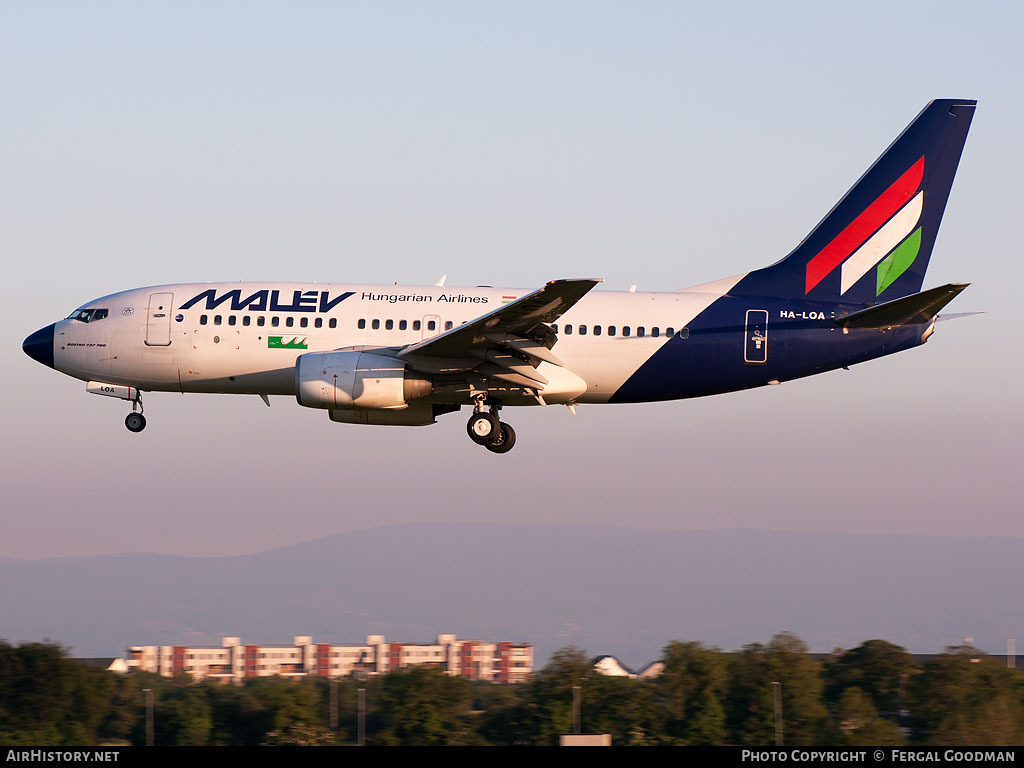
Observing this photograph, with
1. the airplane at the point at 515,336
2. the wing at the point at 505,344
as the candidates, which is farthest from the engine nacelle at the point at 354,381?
the wing at the point at 505,344

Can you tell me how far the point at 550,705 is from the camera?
53.7 m

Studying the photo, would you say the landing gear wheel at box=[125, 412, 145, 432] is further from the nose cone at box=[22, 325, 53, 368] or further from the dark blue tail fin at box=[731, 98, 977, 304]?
the dark blue tail fin at box=[731, 98, 977, 304]

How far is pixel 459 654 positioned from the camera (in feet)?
258

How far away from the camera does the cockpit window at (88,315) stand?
38625 mm

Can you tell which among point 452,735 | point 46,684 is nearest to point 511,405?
point 452,735

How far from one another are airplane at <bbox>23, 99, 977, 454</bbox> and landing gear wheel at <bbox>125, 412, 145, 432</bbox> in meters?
0.22

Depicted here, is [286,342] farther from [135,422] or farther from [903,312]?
[903,312]

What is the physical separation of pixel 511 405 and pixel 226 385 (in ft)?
A: 27.9

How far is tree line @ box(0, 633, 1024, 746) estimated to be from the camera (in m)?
50.8

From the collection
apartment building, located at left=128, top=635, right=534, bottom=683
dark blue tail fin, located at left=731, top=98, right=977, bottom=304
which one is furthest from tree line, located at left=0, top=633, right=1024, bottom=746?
dark blue tail fin, located at left=731, top=98, right=977, bottom=304

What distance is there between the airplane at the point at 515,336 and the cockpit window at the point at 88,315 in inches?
2.0

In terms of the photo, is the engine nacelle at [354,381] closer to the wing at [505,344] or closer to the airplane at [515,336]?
the airplane at [515,336]

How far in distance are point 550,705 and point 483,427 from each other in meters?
20.7

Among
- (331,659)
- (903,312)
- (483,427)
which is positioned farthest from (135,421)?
(331,659)
